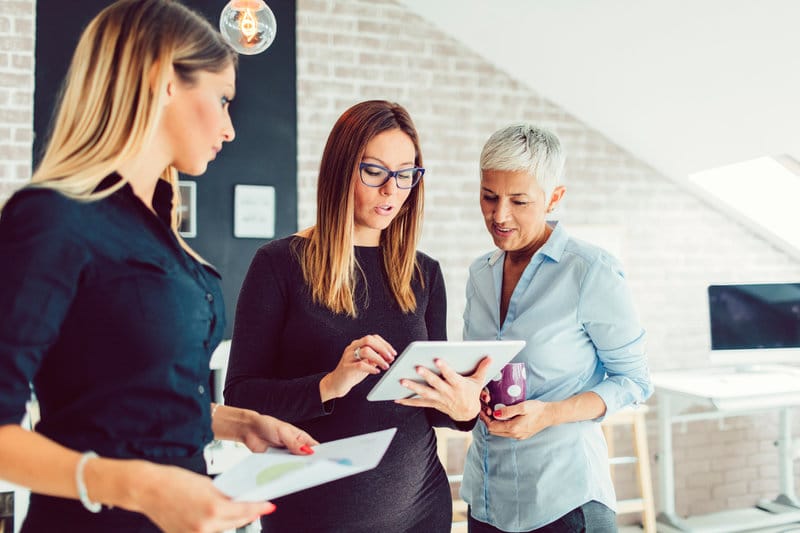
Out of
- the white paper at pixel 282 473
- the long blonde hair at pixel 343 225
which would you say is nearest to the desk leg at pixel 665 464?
the long blonde hair at pixel 343 225

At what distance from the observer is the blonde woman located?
722 mm

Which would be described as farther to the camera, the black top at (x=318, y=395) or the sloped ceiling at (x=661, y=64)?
the sloped ceiling at (x=661, y=64)

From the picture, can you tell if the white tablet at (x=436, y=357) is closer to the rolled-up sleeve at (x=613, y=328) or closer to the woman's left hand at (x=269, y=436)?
the woman's left hand at (x=269, y=436)

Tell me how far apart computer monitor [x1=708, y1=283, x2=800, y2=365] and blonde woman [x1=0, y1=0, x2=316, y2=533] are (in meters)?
3.49

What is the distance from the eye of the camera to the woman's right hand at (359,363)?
120 cm

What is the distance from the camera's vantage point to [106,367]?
80cm

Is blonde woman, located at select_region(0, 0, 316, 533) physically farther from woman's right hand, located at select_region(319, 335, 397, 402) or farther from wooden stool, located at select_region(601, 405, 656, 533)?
wooden stool, located at select_region(601, 405, 656, 533)

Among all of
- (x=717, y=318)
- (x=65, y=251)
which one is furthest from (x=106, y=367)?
(x=717, y=318)

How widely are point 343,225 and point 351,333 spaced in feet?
0.73

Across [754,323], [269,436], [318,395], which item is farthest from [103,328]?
[754,323]

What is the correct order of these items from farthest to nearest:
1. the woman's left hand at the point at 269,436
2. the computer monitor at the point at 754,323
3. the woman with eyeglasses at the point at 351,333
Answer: the computer monitor at the point at 754,323
the woman with eyeglasses at the point at 351,333
the woman's left hand at the point at 269,436

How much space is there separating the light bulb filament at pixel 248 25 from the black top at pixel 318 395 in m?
1.40

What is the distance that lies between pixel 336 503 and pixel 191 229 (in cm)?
232

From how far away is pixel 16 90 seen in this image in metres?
3.11
